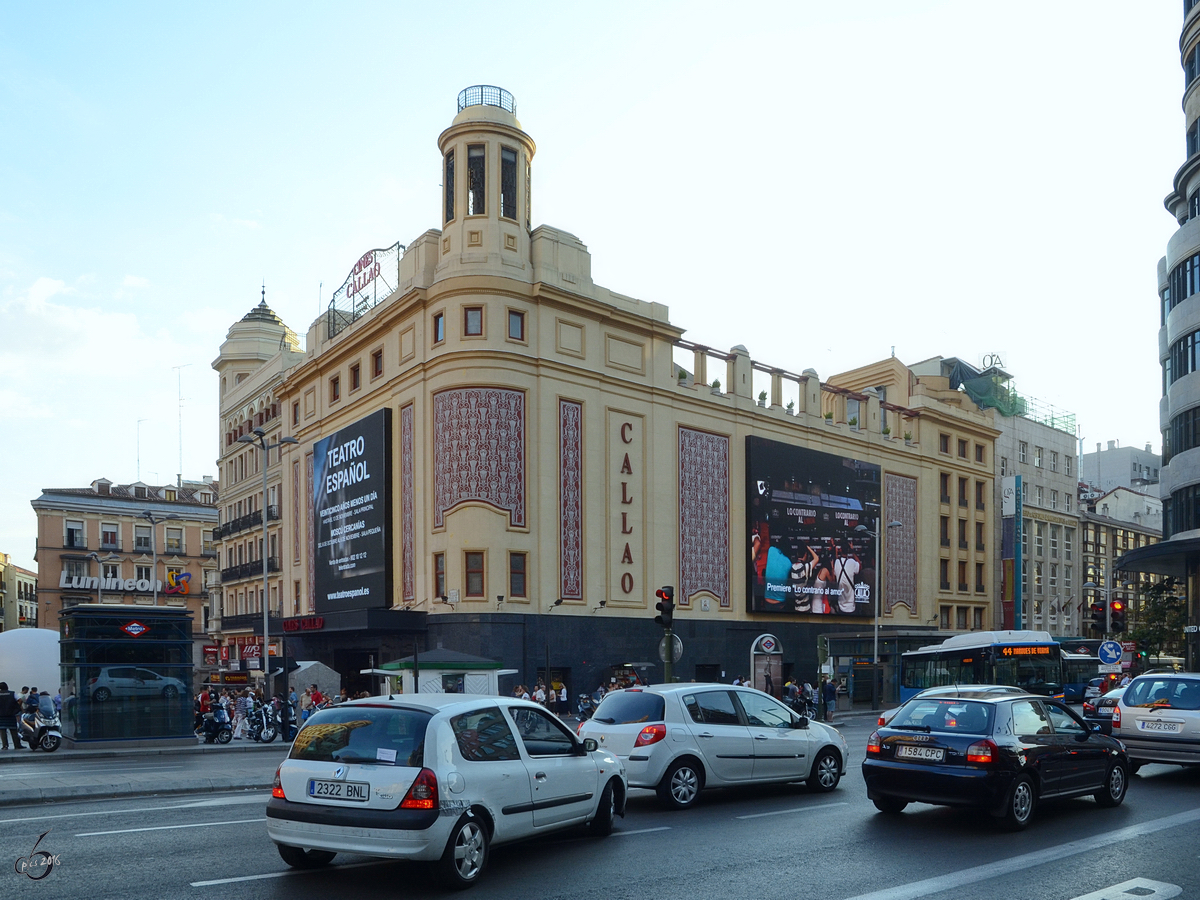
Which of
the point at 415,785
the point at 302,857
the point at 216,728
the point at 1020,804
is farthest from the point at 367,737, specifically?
the point at 216,728

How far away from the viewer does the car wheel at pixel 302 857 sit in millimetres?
9227

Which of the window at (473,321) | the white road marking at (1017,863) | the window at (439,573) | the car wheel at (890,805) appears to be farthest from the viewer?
the window at (473,321)

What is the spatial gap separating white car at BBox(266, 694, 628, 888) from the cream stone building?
2871 cm

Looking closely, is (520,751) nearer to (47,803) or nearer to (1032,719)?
(1032,719)

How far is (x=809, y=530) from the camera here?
168 ft

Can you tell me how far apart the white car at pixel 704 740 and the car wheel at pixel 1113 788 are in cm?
335

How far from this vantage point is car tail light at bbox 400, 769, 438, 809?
8.38 metres

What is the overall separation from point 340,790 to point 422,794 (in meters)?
0.71

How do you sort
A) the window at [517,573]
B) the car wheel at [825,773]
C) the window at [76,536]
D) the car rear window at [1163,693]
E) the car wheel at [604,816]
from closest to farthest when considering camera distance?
the car wheel at [604,816] → the car wheel at [825,773] → the car rear window at [1163,693] → the window at [517,573] → the window at [76,536]

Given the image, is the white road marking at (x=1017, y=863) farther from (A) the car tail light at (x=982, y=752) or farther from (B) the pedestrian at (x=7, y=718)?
Result: (B) the pedestrian at (x=7, y=718)

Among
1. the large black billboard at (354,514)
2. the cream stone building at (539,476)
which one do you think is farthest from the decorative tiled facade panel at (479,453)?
the large black billboard at (354,514)

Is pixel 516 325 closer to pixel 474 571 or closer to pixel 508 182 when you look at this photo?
pixel 508 182

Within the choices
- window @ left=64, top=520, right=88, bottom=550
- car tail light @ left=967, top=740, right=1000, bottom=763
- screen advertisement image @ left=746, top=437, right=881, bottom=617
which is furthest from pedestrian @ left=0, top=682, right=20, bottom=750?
window @ left=64, top=520, right=88, bottom=550

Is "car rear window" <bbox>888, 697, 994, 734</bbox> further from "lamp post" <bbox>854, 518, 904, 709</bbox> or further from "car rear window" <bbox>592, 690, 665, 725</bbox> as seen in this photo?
"lamp post" <bbox>854, 518, 904, 709</bbox>
